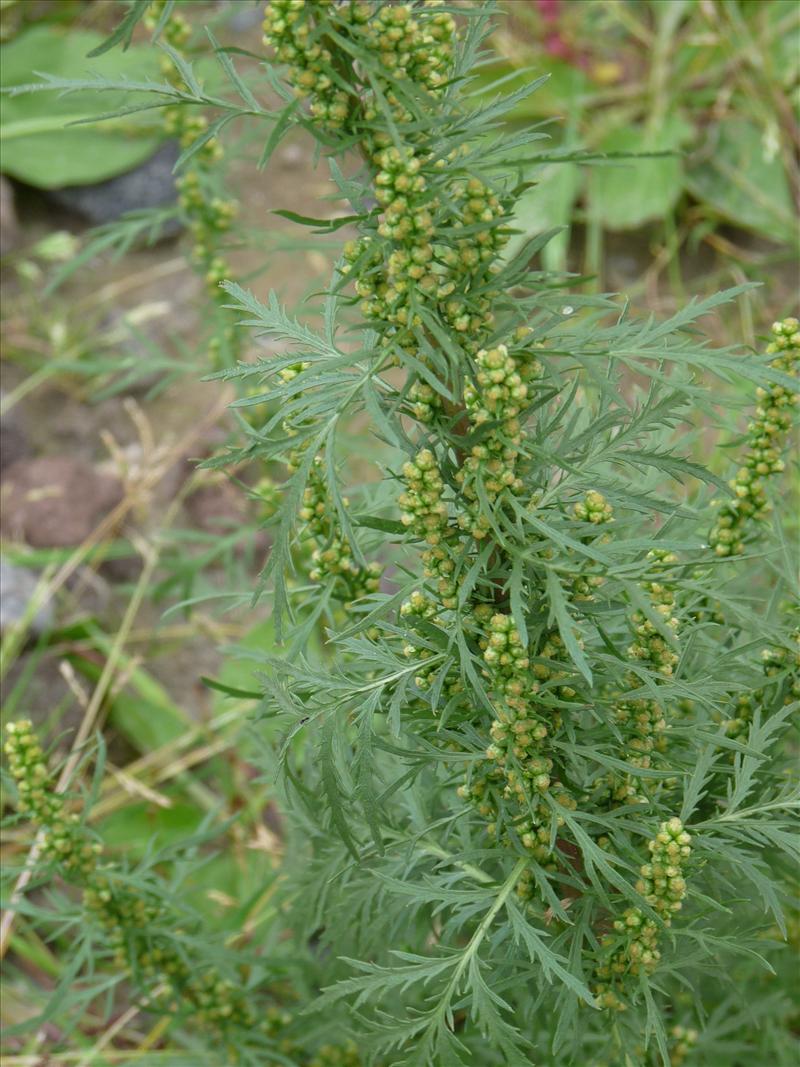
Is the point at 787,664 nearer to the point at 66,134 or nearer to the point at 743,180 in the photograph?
the point at 743,180

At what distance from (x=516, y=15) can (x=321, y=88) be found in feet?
10.6

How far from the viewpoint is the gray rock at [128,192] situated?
3.95 metres

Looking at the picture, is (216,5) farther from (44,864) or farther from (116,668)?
(44,864)

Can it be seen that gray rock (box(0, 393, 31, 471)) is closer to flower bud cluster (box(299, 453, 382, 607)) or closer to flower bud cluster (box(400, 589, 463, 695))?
flower bud cluster (box(299, 453, 382, 607))

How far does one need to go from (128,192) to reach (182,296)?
0.41 metres

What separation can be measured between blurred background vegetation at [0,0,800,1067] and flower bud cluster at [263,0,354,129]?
136 cm

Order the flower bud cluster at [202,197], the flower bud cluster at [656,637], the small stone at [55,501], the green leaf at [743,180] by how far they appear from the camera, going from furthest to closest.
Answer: the green leaf at [743,180] → the small stone at [55,501] → the flower bud cluster at [202,197] → the flower bud cluster at [656,637]

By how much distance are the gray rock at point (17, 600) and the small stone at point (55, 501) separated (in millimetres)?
148

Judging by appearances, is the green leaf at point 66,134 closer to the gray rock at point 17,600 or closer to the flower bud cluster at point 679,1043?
the gray rock at point 17,600

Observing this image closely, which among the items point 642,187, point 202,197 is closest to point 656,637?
point 202,197

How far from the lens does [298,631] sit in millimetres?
1443

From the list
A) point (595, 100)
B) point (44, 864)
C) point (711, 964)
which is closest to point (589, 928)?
A: point (711, 964)

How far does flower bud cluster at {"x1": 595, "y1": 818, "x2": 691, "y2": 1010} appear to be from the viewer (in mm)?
1247

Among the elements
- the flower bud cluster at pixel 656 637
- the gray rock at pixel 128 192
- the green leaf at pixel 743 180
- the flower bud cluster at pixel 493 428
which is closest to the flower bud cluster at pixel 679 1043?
the flower bud cluster at pixel 656 637
